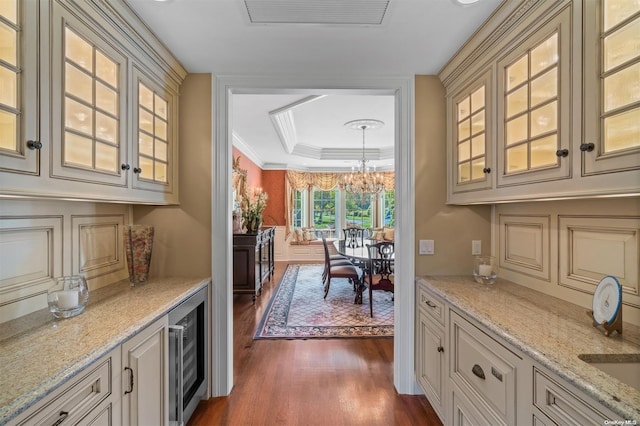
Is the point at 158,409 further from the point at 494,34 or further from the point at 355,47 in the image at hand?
the point at 494,34

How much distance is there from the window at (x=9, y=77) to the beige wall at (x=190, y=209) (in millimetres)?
1187

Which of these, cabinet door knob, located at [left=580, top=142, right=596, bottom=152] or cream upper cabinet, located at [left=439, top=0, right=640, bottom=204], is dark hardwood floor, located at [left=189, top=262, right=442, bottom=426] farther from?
cabinet door knob, located at [left=580, top=142, right=596, bottom=152]

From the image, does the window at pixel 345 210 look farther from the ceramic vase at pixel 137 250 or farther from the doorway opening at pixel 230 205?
the ceramic vase at pixel 137 250

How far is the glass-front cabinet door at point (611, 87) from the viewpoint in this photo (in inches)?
38.3

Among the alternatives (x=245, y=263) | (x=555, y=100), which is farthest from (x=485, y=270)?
(x=245, y=263)

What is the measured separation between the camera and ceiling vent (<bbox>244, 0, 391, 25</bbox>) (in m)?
1.49

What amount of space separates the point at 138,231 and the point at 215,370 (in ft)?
3.89

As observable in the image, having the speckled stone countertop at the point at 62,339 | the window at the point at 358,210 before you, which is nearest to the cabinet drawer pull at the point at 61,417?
the speckled stone countertop at the point at 62,339

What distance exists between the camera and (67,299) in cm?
131

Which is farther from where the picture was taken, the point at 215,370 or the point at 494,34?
the point at 215,370

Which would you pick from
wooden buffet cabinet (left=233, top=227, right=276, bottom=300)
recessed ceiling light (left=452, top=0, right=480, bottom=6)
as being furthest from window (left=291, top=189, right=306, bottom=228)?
recessed ceiling light (left=452, top=0, right=480, bottom=6)

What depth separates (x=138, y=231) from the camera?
1935mm

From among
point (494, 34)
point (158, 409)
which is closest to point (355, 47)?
point (494, 34)

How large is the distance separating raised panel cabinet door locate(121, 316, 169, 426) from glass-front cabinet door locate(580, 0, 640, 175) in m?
2.03
